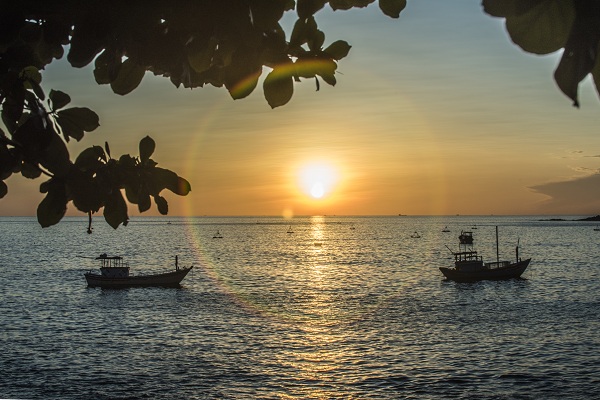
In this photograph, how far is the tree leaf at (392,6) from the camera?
1.77 metres

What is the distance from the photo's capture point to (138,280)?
6406 centimetres

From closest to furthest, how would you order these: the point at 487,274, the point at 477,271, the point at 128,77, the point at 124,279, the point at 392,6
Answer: the point at 392,6, the point at 128,77, the point at 124,279, the point at 477,271, the point at 487,274

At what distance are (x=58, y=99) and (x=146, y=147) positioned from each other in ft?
1.04

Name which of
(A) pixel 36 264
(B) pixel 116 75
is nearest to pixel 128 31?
(B) pixel 116 75

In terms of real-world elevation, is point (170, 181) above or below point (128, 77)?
below

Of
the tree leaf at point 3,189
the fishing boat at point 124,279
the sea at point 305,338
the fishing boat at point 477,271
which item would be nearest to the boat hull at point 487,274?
the fishing boat at point 477,271

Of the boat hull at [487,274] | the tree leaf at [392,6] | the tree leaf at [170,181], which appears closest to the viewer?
the tree leaf at [392,6]

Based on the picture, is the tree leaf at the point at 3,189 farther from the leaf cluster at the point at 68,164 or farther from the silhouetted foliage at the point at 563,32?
the silhouetted foliage at the point at 563,32

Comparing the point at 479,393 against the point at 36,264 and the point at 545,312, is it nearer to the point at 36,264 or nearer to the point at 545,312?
the point at 545,312

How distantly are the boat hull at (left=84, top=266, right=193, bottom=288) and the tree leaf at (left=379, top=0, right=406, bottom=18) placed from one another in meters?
64.5

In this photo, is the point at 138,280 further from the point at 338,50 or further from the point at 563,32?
the point at 563,32

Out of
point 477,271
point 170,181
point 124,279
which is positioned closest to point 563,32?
point 170,181

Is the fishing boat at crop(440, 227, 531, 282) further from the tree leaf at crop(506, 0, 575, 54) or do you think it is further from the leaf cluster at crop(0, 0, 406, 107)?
the tree leaf at crop(506, 0, 575, 54)

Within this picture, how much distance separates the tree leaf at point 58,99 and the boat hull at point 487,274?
6681 centimetres
